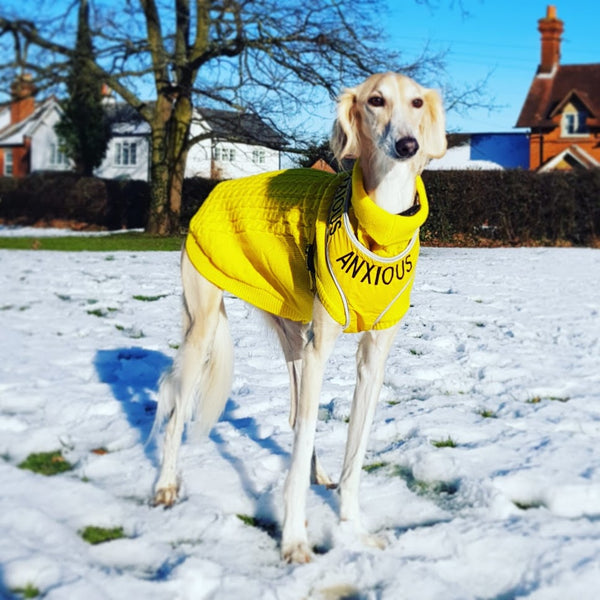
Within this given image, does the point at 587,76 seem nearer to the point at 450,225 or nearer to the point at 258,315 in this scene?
the point at 450,225

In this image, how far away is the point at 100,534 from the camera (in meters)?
2.50

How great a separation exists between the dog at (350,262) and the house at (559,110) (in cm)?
2723

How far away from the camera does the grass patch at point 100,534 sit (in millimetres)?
2451

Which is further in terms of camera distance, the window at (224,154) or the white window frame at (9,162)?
the white window frame at (9,162)

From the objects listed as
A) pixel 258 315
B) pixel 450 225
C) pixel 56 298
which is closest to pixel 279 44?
pixel 450 225

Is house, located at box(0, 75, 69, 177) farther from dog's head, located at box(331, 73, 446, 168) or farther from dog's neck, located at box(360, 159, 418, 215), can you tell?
dog's neck, located at box(360, 159, 418, 215)

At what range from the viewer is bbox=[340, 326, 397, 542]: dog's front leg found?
265 cm

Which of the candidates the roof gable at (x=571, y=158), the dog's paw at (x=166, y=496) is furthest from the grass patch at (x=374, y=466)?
the roof gable at (x=571, y=158)

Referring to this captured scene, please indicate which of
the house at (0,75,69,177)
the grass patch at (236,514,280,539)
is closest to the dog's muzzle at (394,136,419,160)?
the grass patch at (236,514,280,539)

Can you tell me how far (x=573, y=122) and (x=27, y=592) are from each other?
3071 centimetres

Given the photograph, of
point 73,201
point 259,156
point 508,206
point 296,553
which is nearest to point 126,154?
point 73,201

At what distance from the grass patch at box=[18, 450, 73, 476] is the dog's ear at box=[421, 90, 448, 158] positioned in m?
1.95

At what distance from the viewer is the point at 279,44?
15102 millimetres

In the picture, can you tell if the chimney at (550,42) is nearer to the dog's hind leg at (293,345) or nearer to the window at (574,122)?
the window at (574,122)
